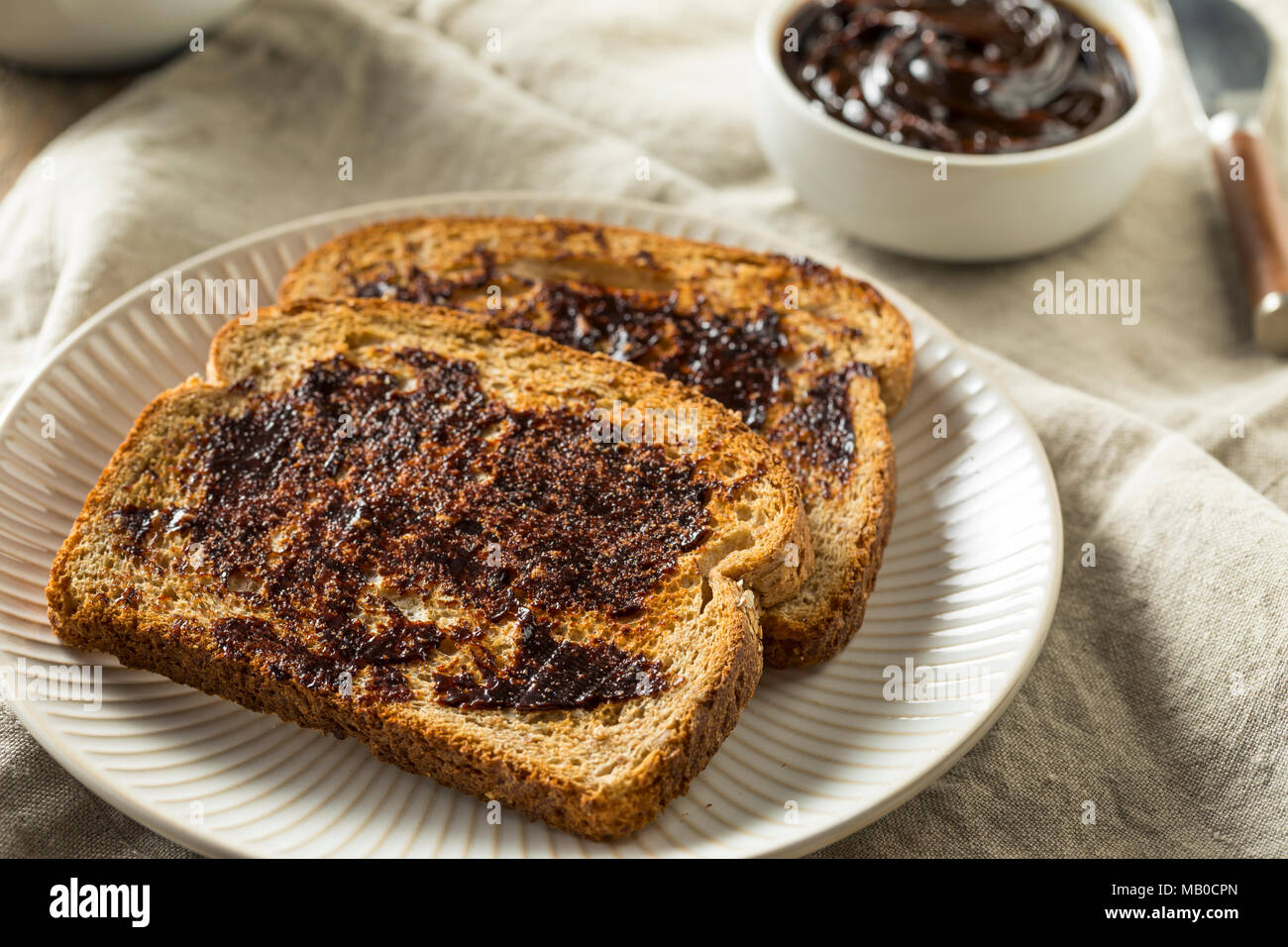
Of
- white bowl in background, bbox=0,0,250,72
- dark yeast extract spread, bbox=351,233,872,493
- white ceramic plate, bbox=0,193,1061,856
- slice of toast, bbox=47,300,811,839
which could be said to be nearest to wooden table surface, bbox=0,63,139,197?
white bowl in background, bbox=0,0,250,72

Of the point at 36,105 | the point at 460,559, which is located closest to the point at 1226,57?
the point at 460,559

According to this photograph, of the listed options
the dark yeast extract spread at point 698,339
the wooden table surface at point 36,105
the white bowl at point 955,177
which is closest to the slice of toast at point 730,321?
the dark yeast extract spread at point 698,339

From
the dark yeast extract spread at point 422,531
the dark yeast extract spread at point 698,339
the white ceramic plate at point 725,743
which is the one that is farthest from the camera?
the dark yeast extract spread at point 698,339

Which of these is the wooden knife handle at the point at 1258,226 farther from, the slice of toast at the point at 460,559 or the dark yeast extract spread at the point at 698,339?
the slice of toast at the point at 460,559

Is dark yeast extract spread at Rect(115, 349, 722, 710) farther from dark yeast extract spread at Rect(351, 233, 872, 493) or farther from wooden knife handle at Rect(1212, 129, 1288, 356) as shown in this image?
wooden knife handle at Rect(1212, 129, 1288, 356)
